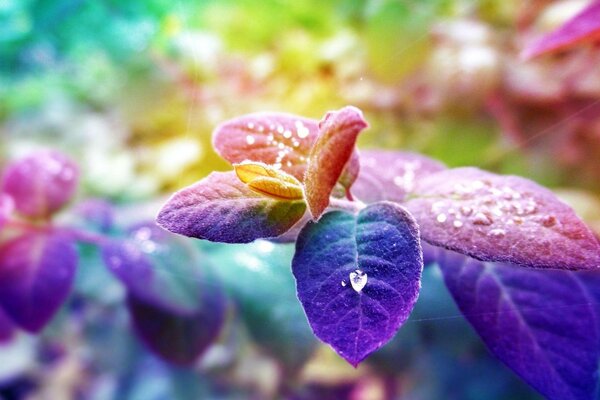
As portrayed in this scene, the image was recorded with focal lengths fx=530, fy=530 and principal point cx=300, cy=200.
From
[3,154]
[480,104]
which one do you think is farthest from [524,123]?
[3,154]

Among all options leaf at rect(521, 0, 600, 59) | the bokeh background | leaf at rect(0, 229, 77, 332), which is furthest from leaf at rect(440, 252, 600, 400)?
leaf at rect(0, 229, 77, 332)

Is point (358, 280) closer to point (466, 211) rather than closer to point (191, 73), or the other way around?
point (466, 211)

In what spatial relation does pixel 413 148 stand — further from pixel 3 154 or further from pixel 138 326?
pixel 3 154

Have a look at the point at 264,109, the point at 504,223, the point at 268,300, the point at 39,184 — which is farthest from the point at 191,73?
the point at 504,223

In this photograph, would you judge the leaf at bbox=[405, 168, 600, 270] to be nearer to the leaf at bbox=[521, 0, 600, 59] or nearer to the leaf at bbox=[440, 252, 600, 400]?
the leaf at bbox=[440, 252, 600, 400]

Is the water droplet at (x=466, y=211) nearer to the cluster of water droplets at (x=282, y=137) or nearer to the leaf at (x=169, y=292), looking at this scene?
the cluster of water droplets at (x=282, y=137)
